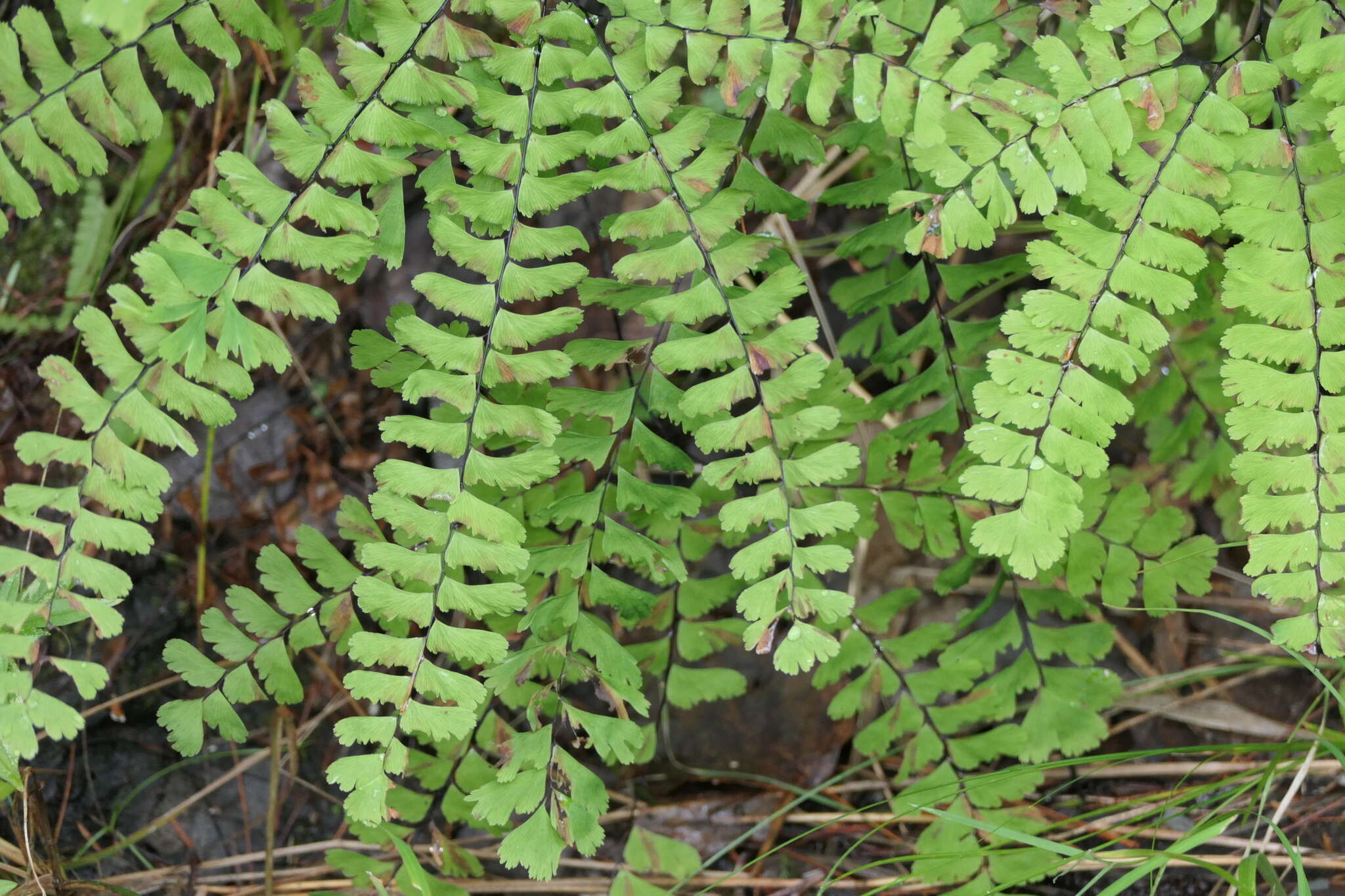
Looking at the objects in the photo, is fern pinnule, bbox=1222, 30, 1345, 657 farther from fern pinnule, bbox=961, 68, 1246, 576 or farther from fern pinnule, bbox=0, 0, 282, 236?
fern pinnule, bbox=0, 0, 282, 236

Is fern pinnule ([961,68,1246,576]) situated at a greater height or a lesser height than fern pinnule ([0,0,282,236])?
lesser

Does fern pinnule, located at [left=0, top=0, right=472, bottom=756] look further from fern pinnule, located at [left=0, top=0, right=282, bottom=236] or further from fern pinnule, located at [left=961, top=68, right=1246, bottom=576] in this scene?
fern pinnule, located at [left=961, top=68, right=1246, bottom=576]

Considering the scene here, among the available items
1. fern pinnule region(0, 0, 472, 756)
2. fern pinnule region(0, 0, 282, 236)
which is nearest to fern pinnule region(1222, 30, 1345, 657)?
fern pinnule region(0, 0, 472, 756)

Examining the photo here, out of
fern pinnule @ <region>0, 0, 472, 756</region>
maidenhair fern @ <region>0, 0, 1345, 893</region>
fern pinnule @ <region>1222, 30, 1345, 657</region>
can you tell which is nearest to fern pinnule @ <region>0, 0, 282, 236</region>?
maidenhair fern @ <region>0, 0, 1345, 893</region>

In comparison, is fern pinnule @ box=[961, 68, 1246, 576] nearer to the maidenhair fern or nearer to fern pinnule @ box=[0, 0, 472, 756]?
the maidenhair fern

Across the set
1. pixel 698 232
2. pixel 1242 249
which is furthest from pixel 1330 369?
pixel 698 232

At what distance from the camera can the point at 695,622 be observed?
1994mm

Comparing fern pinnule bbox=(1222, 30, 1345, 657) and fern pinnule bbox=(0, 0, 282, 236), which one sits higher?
fern pinnule bbox=(0, 0, 282, 236)

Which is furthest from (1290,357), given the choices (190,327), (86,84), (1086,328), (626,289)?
(86,84)

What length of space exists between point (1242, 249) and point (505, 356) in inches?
45.6

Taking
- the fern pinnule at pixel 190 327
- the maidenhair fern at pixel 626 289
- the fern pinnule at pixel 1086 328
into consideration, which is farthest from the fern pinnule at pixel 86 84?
the fern pinnule at pixel 1086 328

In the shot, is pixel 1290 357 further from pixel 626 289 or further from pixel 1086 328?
pixel 626 289

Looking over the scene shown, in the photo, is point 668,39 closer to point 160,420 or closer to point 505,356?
point 505,356

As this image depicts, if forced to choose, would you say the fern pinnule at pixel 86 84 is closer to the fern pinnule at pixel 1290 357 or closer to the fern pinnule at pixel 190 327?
the fern pinnule at pixel 190 327
